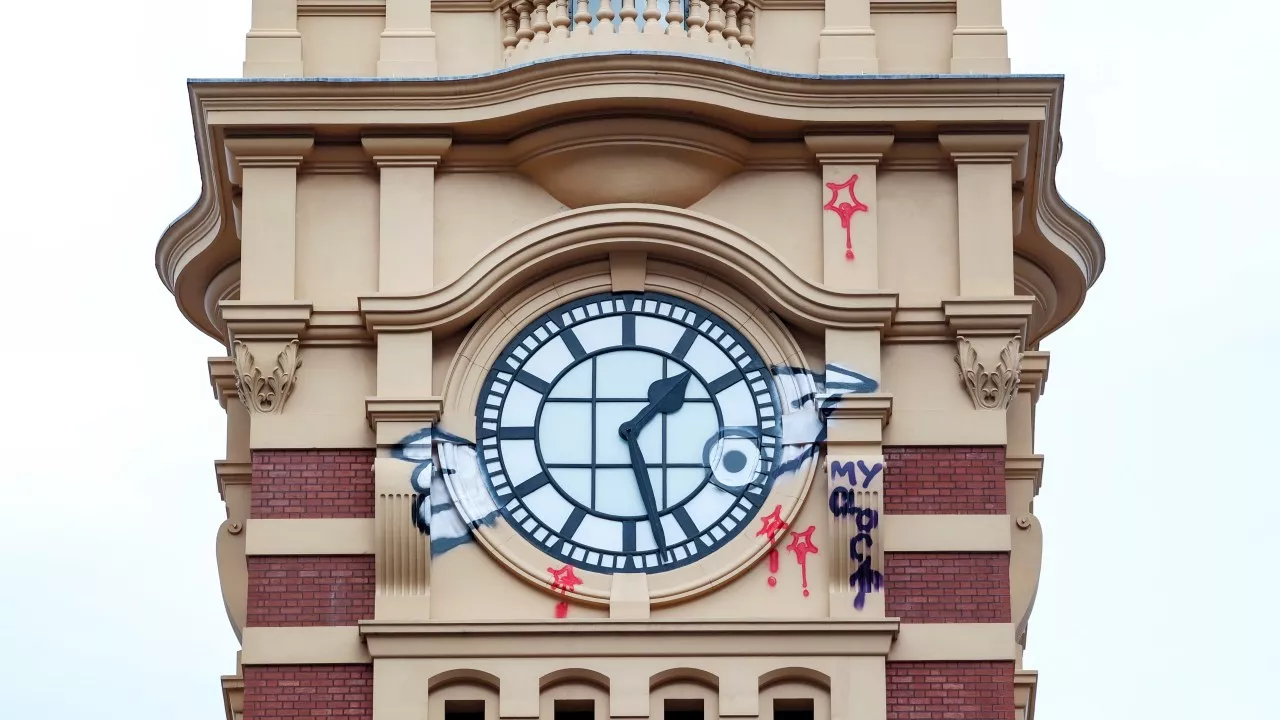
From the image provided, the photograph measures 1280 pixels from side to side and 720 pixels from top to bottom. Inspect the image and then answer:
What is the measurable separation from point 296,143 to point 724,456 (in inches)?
161

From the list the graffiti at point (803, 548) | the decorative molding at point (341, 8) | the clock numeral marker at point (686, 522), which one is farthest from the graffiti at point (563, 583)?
the decorative molding at point (341, 8)

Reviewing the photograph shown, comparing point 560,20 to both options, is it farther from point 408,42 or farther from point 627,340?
point 627,340

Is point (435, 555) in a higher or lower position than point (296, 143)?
lower

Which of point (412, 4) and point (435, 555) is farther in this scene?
point (412, 4)

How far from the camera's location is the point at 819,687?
2586 cm

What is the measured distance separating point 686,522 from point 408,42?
4483 millimetres

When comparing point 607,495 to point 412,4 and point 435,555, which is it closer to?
point 435,555

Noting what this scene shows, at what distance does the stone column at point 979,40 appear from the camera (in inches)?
1097

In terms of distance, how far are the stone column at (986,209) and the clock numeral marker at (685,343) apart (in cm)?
204

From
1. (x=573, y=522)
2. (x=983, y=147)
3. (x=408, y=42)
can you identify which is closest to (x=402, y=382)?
(x=573, y=522)

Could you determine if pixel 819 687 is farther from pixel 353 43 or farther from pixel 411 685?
pixel 353 43

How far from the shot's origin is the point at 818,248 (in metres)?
27.3

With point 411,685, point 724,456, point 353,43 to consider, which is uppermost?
point 353,43

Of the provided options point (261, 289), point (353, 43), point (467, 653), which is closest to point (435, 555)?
point (467, 653)
